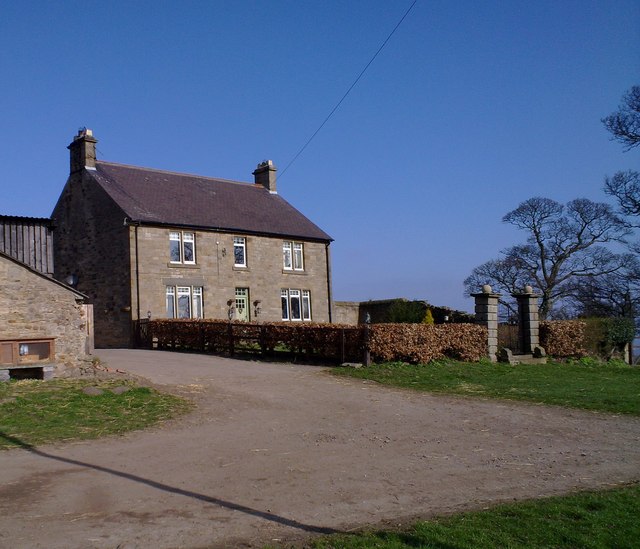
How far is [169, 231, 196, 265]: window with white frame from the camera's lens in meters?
31.3

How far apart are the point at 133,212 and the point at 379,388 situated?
18.5 metres

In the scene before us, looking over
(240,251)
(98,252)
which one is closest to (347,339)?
(240,251)

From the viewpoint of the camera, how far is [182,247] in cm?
3155

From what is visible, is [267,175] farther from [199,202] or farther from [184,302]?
[184,302]

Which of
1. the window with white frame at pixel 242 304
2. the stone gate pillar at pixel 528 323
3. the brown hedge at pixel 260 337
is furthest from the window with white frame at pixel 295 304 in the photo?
the stone gate pillar at pixel 528 323

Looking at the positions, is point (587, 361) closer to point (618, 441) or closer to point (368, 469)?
point (618, 441)

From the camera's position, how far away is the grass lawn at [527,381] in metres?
14.1

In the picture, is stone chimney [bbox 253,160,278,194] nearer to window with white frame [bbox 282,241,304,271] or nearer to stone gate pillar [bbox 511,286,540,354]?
window with white frame [bbox 282,241,304,271]

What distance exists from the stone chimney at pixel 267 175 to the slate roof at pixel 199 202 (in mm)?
474

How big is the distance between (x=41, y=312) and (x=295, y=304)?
21.3m

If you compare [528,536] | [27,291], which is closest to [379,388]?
[27,291]

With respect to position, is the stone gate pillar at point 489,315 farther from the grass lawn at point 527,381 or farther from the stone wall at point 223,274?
the stone wall at point 223,274

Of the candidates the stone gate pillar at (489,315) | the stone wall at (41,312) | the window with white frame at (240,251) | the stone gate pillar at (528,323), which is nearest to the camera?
the stone wall at (41,312)

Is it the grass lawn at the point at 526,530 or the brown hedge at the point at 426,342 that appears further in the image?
the brown hedge at the point at 426,342
